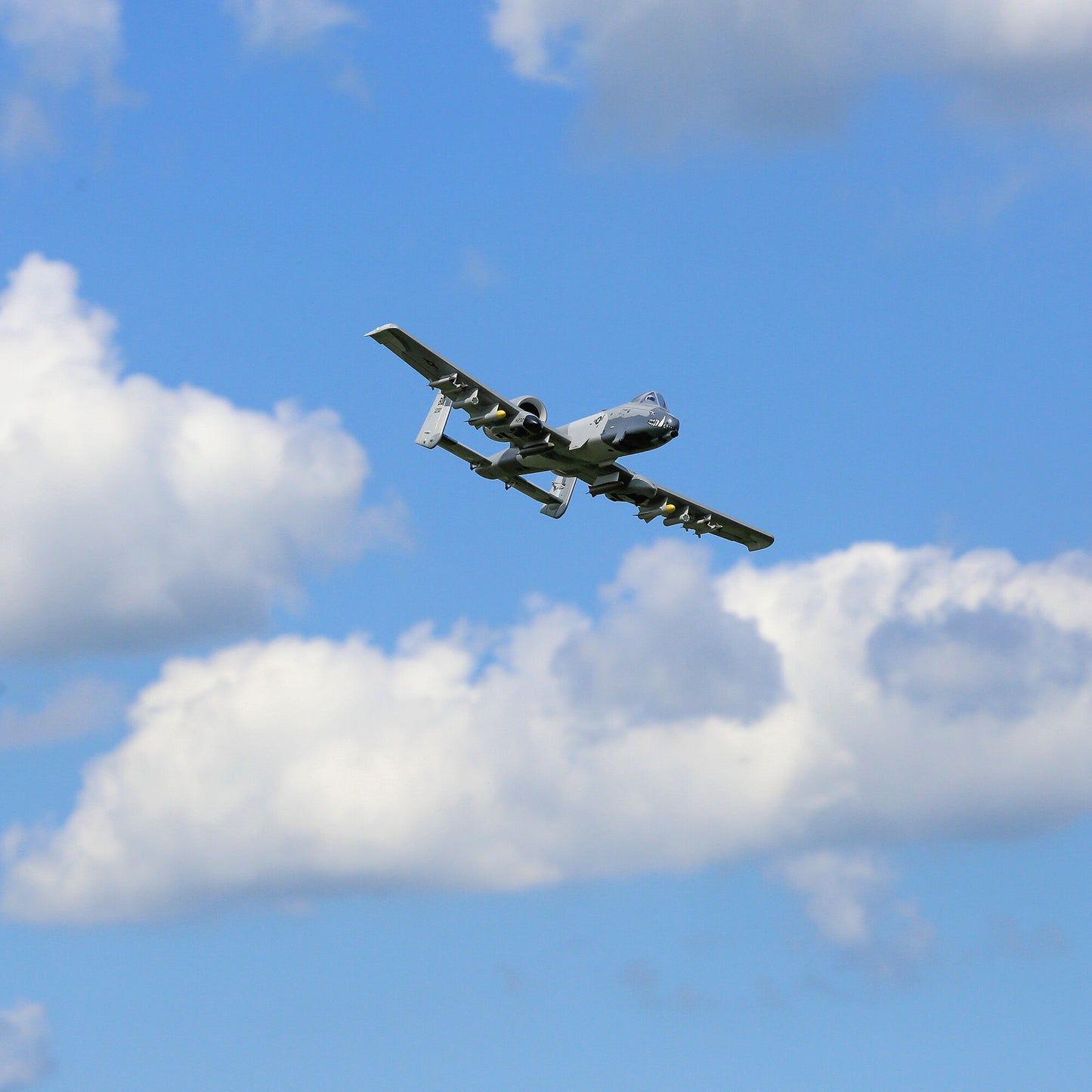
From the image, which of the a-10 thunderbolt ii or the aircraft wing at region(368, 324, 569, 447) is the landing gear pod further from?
the aircraft wing at region(368, 324, 569, 447)

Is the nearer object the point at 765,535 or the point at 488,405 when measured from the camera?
the point at 488,405

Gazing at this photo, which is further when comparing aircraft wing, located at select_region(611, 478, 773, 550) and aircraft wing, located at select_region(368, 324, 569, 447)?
aircraft wing, located at select_region(611, 478, 773, 550)

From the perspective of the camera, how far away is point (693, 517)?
98.7 m

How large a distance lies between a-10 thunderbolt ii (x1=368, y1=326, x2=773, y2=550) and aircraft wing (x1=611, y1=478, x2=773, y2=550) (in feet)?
3.72

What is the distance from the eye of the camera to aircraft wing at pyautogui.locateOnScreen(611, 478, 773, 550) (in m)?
95.5

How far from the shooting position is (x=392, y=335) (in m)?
83.4

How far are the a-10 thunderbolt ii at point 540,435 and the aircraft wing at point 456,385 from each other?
34 millimetres

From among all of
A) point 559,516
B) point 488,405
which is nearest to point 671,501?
point 559,516

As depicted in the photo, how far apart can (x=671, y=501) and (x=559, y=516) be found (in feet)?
21.0

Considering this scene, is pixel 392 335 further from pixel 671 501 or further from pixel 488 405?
pixel 671 501

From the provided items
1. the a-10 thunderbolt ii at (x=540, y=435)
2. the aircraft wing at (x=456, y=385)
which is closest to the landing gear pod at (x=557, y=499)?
the a-10 thunderbolt ii at (x=540, y=435)

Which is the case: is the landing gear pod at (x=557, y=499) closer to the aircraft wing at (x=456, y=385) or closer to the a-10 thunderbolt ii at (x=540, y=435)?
the a-10 thunderbolt ii at (x=540, y=435)

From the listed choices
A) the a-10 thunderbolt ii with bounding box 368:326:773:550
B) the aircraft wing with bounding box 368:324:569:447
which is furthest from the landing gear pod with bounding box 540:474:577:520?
the aircraft wing with bounding box 368:324:569:447

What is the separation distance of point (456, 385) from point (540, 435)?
466cm
